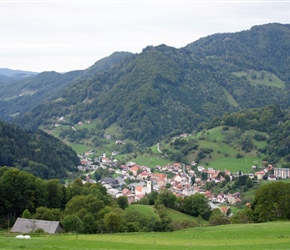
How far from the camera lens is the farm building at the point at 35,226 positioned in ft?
132

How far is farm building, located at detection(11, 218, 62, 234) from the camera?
40303 mm

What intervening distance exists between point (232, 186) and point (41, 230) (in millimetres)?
70405

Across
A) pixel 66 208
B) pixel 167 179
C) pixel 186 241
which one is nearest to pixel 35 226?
pixel 66 208

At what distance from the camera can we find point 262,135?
463 ft

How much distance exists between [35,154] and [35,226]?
81337 mm

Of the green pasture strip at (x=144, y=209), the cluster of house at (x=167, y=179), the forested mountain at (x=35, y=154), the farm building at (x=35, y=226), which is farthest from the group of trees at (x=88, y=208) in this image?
the forested mountain at (x=35, y=154)

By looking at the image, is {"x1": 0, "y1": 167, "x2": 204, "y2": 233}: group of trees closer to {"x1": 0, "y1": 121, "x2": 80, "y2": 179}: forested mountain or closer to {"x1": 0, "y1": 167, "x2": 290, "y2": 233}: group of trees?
{"x1": 0, "y1": 167, "x2": 290, "y2": 233}: group of trees

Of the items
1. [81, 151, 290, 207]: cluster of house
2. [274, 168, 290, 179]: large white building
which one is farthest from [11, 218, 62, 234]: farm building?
[274, 168, 290, 179]: large white building

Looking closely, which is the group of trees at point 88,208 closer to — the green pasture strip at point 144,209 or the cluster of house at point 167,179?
the green pasture strip at point 144,209

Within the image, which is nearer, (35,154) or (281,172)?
(281,172)

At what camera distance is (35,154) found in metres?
120

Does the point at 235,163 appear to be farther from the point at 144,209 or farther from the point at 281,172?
the point at 144,209

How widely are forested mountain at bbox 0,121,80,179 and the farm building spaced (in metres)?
66.1

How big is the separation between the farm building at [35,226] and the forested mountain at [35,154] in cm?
6607
